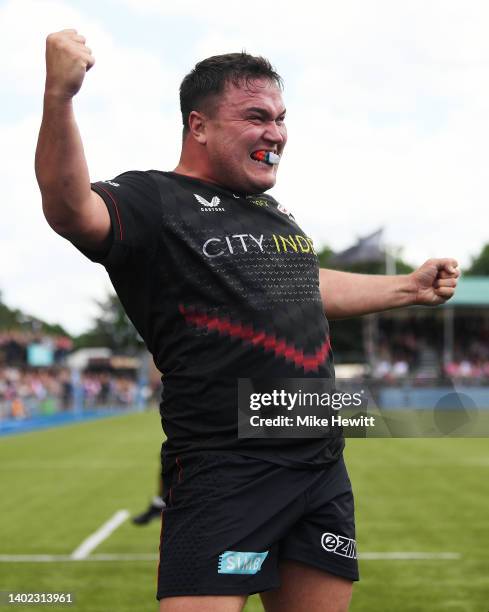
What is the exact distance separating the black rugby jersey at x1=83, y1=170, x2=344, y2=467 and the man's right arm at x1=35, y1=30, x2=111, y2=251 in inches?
8.1

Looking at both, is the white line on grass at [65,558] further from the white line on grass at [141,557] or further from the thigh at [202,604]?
the thigh at [202,604]

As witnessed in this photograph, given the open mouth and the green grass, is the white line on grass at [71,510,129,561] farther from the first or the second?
the open mouth

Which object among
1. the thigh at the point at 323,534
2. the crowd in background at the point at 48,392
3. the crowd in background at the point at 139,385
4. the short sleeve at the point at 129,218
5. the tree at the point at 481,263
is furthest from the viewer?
the tree at the point at 481,263

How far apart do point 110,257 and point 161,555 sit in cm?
86

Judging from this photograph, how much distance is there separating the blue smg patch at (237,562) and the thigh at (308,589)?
0.72 ft

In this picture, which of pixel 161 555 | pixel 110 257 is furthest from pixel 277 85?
pixel 161 555

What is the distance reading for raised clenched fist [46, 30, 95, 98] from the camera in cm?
221

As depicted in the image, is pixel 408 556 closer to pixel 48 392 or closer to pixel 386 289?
pixel 386 289

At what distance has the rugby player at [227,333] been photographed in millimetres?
2566

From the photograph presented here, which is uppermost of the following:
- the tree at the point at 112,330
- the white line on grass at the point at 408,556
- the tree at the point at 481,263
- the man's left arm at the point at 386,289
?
the tree at the point at 481,263

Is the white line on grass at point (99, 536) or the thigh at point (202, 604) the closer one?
the thigh at point (202, 604)

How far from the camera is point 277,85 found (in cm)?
287

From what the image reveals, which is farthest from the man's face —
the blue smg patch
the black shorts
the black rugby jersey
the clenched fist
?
the blue smg patch

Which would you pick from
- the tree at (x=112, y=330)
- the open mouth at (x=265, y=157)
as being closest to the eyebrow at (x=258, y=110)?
the open mouth at (x=265, y=157)
